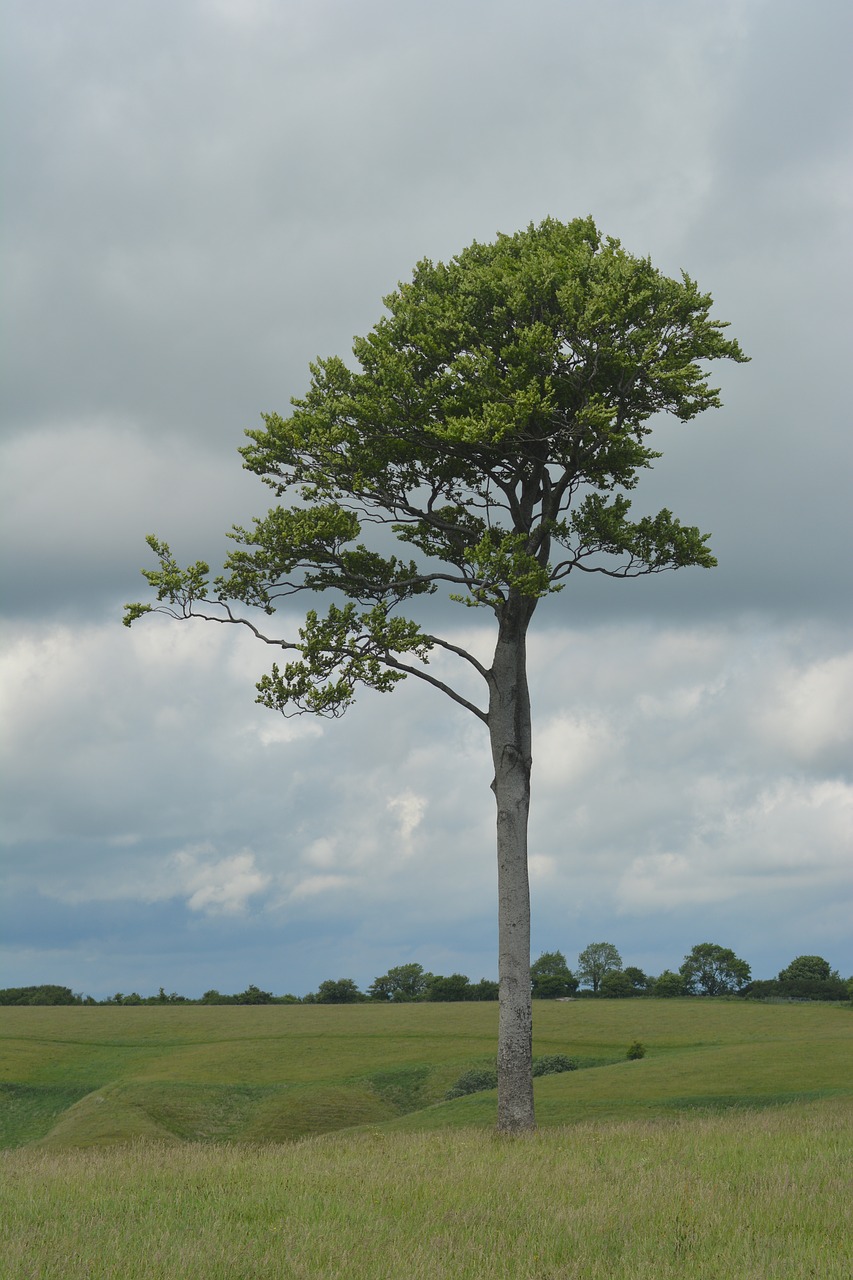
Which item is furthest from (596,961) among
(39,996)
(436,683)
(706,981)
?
(436,683)

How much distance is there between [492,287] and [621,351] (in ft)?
12.0

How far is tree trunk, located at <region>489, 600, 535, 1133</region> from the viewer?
24859mm

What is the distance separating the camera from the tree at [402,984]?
124 meters

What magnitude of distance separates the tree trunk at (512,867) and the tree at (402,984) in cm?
10007

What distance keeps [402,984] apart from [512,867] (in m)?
112

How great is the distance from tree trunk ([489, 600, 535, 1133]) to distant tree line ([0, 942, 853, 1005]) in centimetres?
8492

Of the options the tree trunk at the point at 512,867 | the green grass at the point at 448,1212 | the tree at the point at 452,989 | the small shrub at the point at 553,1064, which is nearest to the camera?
the green grass at the point at 448,1212

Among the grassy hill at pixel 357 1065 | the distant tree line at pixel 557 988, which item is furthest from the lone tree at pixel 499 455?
the distant tree line at pixel 557 988

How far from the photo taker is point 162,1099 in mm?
44688

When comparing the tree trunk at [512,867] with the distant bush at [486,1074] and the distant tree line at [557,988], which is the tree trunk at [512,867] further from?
the distant tree line at [557,988]

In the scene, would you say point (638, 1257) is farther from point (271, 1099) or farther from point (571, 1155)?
point (271, 1099)

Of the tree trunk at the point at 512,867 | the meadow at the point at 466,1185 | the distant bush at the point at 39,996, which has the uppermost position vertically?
the tree trunk at the point at 512,867

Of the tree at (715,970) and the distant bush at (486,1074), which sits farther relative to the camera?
the tree at (715,970)

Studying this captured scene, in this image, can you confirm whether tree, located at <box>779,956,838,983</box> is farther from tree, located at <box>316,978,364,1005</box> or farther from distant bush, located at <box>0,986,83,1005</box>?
distant bush, located at <box>0,986,83,1005</box>
